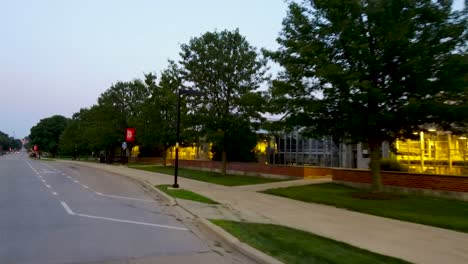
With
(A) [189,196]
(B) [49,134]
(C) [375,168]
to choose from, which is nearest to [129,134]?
(A) [189,196]

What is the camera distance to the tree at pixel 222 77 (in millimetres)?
33688

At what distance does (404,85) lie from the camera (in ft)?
58.2

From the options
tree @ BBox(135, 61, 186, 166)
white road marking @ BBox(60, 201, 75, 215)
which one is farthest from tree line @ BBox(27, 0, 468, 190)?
tree @ BBox(135, 61, 186, 166)

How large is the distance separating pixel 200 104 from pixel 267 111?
15.9 feet

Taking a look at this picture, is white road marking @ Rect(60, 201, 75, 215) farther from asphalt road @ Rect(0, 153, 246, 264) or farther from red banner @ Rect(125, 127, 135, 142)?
red banner @ Rect(125, 127, 135, 142)

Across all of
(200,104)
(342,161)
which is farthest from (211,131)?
(342,161)

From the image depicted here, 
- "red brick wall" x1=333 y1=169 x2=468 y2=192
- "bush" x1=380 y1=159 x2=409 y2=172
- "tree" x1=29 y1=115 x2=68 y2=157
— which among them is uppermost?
"tree" x1=29 y1=115 x2=68 y2=157

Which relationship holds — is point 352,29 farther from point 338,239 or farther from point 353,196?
point 338,239

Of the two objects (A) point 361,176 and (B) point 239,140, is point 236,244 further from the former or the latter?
(B) point 239,140

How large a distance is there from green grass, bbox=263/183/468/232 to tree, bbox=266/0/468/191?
6.38 ft

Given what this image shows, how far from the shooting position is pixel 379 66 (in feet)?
57.9

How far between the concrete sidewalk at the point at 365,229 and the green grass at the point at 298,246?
1.51ft

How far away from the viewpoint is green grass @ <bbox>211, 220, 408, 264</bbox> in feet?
26.6

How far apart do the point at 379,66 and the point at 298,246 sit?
10.3 m
